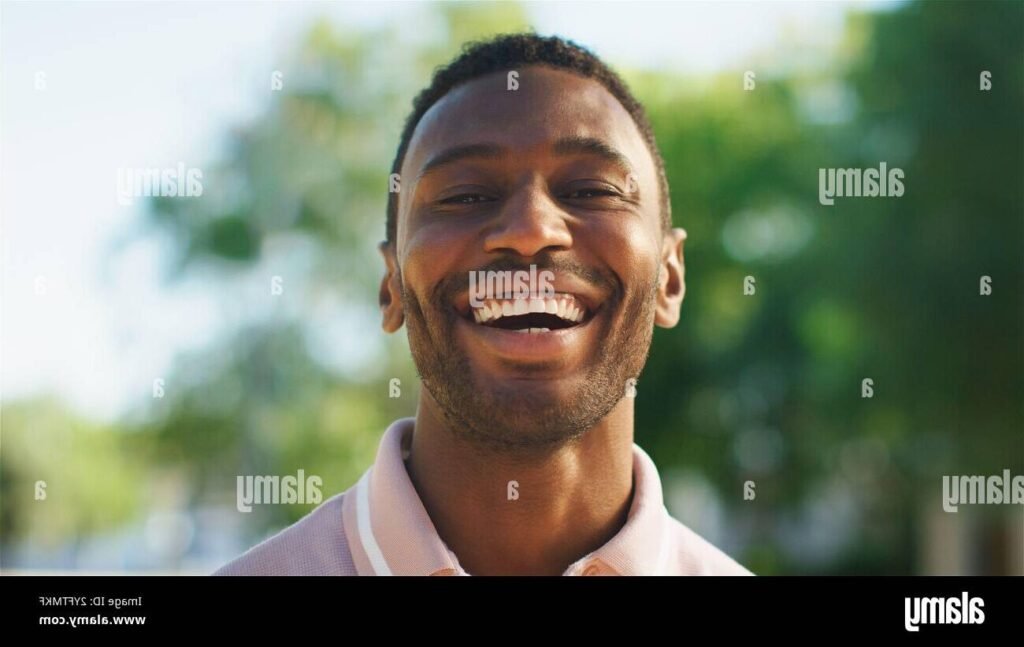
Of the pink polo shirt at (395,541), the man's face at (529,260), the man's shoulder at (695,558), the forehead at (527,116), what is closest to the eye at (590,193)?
the man's face at (529,260)

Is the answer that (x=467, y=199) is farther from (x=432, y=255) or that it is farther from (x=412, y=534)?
(x=412, y=534)

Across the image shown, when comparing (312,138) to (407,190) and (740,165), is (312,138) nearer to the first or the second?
(740,165)

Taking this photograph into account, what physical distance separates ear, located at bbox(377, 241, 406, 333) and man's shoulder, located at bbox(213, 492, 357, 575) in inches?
19.0

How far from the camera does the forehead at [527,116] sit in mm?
2424

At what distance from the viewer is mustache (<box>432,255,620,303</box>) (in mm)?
2359

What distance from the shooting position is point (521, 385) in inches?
93.4

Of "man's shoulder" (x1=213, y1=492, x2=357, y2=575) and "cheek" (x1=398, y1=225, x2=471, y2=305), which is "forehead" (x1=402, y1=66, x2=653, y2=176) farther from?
"man's shoulder" (x1=213, y1=492, x2=357, y2=575)

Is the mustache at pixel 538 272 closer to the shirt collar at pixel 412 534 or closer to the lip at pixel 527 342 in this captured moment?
the lip at pixel 527 342

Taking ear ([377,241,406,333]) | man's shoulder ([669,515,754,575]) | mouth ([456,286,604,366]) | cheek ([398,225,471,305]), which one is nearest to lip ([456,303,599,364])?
mouth ([456,286,604,366])

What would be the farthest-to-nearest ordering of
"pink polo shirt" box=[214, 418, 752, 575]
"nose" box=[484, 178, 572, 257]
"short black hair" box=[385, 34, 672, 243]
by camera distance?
"short black hair" box=[385, 34, 672, 243], "pink polo shirt" box=[214, 418, 752, 575], "nose" box=[484, 178, 572, 257]

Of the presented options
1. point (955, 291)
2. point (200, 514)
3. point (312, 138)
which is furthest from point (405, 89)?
point (955, 291)

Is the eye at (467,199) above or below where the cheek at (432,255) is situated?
above

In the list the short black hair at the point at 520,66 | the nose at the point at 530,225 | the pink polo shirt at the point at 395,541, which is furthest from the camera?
the short black hair at the point at 520,66
